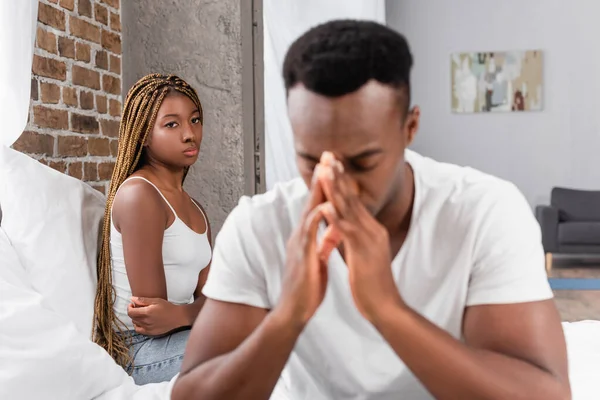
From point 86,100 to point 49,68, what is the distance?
213mm

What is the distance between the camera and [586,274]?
516cm

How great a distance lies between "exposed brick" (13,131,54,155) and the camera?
191 centimetres

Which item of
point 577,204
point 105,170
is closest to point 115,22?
point 105,170

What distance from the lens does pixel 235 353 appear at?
879mm

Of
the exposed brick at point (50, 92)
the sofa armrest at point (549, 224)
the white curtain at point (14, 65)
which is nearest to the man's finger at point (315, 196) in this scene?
the white curtain at point (14, 65)

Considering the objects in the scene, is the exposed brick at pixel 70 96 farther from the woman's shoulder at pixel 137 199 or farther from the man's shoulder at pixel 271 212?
the man's shoulder at pixel 271 212

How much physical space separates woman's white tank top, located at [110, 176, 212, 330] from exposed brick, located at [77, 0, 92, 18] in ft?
2.49

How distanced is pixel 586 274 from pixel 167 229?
13.8 ft

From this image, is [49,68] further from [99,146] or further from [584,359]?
[584,359]

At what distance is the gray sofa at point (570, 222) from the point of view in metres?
5.60

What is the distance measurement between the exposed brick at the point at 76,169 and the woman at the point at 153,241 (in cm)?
35

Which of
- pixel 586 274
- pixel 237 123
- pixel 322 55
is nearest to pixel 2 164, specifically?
pixel 237 123

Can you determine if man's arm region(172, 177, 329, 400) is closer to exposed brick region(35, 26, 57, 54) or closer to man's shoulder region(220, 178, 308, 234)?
man's shoulder region(220, 178, 308, 234)

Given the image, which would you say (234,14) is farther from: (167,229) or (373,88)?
(373,88)
